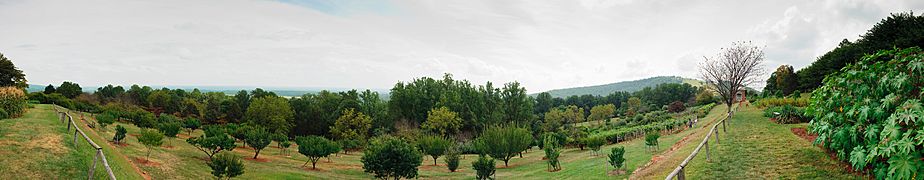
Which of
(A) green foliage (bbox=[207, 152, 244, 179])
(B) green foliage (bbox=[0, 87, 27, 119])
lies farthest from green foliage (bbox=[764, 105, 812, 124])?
(B) green foliage (bbox=[0, 87, 27, 119])

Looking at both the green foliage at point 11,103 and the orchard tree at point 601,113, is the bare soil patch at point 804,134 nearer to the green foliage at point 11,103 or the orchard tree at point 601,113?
the green foliage at point 11,103

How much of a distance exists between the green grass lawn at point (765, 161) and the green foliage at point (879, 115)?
618 millimetres

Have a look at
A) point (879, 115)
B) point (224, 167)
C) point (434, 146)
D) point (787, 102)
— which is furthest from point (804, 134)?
point (434, 146)

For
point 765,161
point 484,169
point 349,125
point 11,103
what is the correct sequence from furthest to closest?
point 349,125
point 11,103
point 484,169
point 765,161

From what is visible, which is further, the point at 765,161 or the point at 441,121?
the point at 441,121

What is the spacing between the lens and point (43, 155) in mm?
16578

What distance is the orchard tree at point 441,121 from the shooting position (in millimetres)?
62094

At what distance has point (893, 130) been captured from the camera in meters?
7.82

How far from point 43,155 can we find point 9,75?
33.6 m

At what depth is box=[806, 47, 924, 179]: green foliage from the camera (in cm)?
756

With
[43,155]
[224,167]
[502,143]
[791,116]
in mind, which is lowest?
[224,167]

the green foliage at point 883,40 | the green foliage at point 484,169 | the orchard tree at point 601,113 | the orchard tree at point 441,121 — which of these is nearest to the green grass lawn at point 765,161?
the green foliage at point 484,169

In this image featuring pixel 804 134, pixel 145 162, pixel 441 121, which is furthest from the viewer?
pixel 441 121

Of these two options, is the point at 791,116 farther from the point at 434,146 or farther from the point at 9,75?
the point at 9,75
